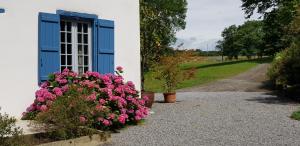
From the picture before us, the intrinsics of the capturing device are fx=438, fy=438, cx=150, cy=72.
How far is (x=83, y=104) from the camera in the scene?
26.9ft

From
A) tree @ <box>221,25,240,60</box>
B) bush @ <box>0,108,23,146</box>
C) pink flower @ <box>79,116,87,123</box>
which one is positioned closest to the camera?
bush @ <box>0,108,23,146</box>

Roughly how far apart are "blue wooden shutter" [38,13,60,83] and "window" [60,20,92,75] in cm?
40

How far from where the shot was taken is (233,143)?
26.5 ft

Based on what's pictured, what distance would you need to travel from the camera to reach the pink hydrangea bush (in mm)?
8891

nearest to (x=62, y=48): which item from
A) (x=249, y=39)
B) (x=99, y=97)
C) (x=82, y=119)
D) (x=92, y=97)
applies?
(x=99, y=97)

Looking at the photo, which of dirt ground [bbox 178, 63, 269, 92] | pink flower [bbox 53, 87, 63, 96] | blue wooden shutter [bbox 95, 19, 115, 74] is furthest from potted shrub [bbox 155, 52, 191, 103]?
pink flower [bbox 53, 87, 63, 96]

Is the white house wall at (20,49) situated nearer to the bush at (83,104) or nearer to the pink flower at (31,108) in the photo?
the pink flower at (31,108)

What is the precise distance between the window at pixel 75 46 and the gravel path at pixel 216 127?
2276 millimetres

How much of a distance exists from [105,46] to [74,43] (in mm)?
933

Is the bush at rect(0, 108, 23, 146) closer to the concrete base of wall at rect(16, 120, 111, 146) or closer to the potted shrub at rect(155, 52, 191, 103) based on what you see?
the concrete base of wall at rect(16, 120, 111, 146)

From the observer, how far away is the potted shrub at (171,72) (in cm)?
1638

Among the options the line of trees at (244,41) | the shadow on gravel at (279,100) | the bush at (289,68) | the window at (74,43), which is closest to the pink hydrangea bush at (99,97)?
the window at (74,43)

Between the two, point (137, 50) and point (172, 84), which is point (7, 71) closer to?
point (137, 50)

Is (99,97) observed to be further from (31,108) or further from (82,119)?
(31,108)
